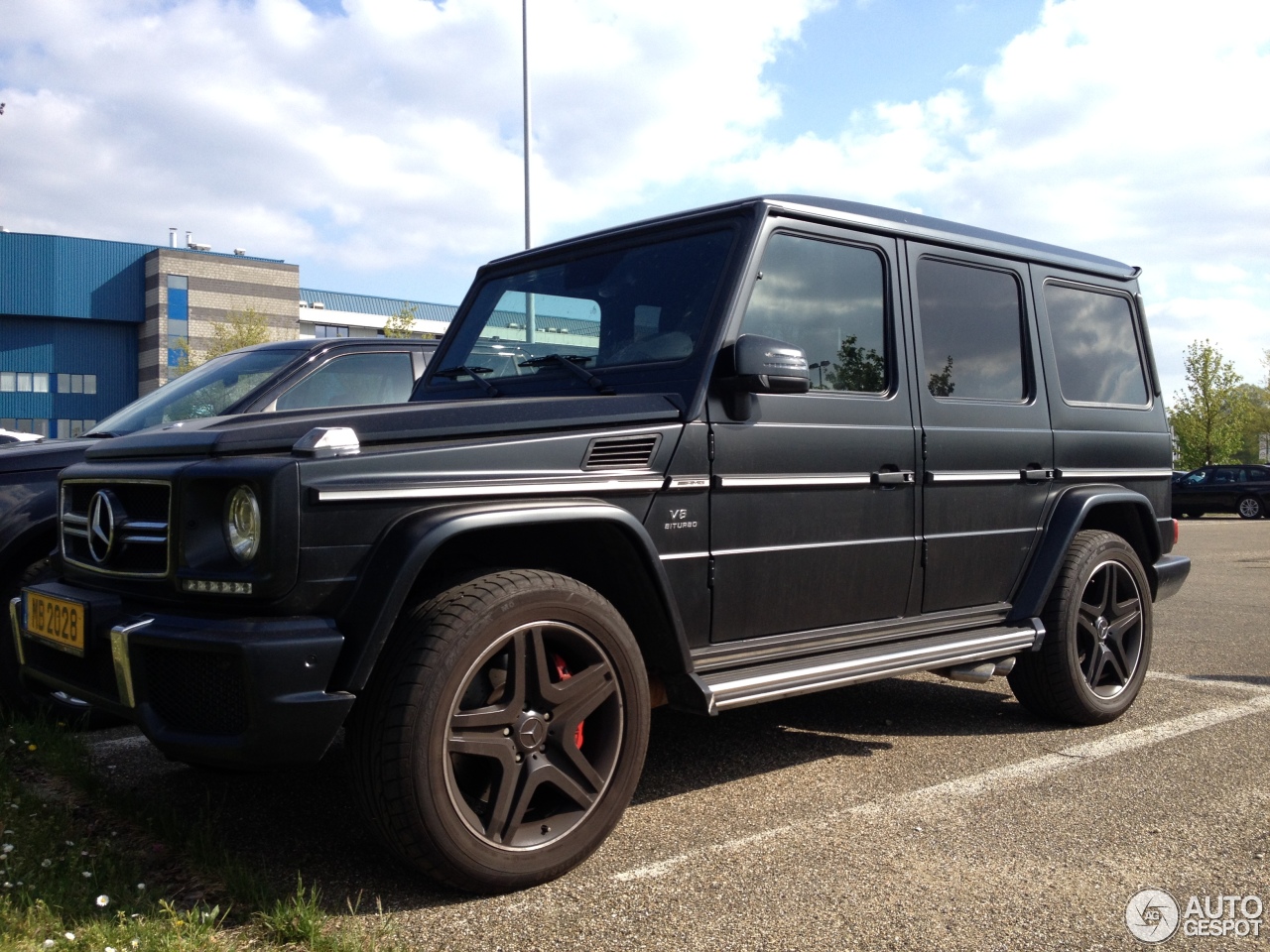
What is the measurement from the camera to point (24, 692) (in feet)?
15.2

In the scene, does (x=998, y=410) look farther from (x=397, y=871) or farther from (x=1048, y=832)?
(x=397, y=871)

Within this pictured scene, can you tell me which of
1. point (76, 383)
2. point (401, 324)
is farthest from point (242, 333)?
point (76, 383)

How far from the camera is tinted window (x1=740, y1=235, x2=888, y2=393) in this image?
3.88 meters

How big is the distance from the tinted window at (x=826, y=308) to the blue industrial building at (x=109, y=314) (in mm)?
60470

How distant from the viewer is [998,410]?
15.2 feet

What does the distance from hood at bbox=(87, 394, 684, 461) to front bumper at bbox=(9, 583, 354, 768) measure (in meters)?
0.48

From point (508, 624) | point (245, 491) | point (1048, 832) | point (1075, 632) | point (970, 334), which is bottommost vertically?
point (1048, 832)

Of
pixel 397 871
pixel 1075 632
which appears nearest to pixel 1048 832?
pixel 1075 632

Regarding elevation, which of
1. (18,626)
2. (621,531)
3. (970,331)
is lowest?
(18,626)

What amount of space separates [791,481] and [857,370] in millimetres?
670

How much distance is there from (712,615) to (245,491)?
152 cm

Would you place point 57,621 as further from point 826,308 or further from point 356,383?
point 356,383

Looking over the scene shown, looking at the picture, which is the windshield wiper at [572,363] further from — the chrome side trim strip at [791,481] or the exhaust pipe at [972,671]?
the exhaust pipe at [972,671]

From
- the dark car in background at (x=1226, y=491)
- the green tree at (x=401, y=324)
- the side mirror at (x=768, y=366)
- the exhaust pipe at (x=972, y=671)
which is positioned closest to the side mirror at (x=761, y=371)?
the side mirror at (x=768, y=366)
